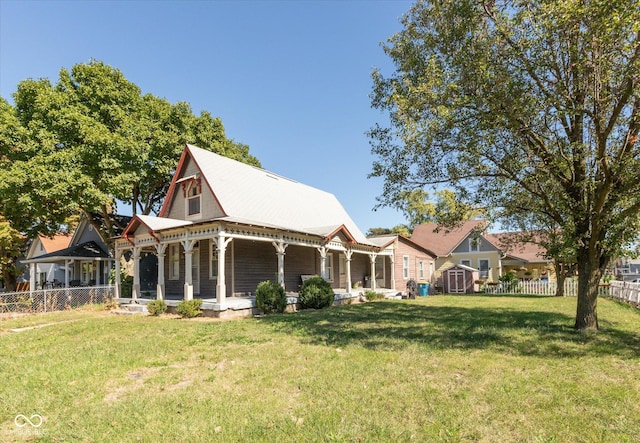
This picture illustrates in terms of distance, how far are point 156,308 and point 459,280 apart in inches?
936

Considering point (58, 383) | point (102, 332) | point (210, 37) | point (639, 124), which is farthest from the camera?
point (210, 37)

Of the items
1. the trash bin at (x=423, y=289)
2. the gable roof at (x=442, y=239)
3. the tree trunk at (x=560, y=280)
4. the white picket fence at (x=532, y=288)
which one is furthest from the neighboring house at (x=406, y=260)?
the tree trunk at (x=560, y=280)

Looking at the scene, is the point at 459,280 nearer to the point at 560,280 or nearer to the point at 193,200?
the point at 560,280

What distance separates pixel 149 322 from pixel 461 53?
11.8m

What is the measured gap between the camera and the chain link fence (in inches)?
659

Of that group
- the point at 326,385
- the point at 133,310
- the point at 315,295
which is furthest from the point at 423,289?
the point at 326,385

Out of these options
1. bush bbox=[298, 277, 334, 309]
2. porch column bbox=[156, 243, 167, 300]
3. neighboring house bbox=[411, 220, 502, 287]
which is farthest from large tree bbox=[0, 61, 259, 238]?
neighboring house bbox=[411, 220, 502, 287]

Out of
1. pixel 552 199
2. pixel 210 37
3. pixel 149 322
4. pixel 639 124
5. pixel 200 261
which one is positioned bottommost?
pixel 149 322

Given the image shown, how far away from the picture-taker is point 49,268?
109ft

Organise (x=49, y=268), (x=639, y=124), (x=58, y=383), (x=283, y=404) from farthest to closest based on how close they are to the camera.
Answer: (x=49, y=268) → (x=639, y=124) → (x=58, y=383) → (x=283, y=404)

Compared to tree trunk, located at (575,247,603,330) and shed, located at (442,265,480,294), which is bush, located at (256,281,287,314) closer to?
tree trunk, located at (575,247,603,330)

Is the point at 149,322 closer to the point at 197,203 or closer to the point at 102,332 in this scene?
the point at 102,332

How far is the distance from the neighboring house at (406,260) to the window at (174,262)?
11.6 meters

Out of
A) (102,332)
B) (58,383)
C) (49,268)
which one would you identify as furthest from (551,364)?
(49,268)
